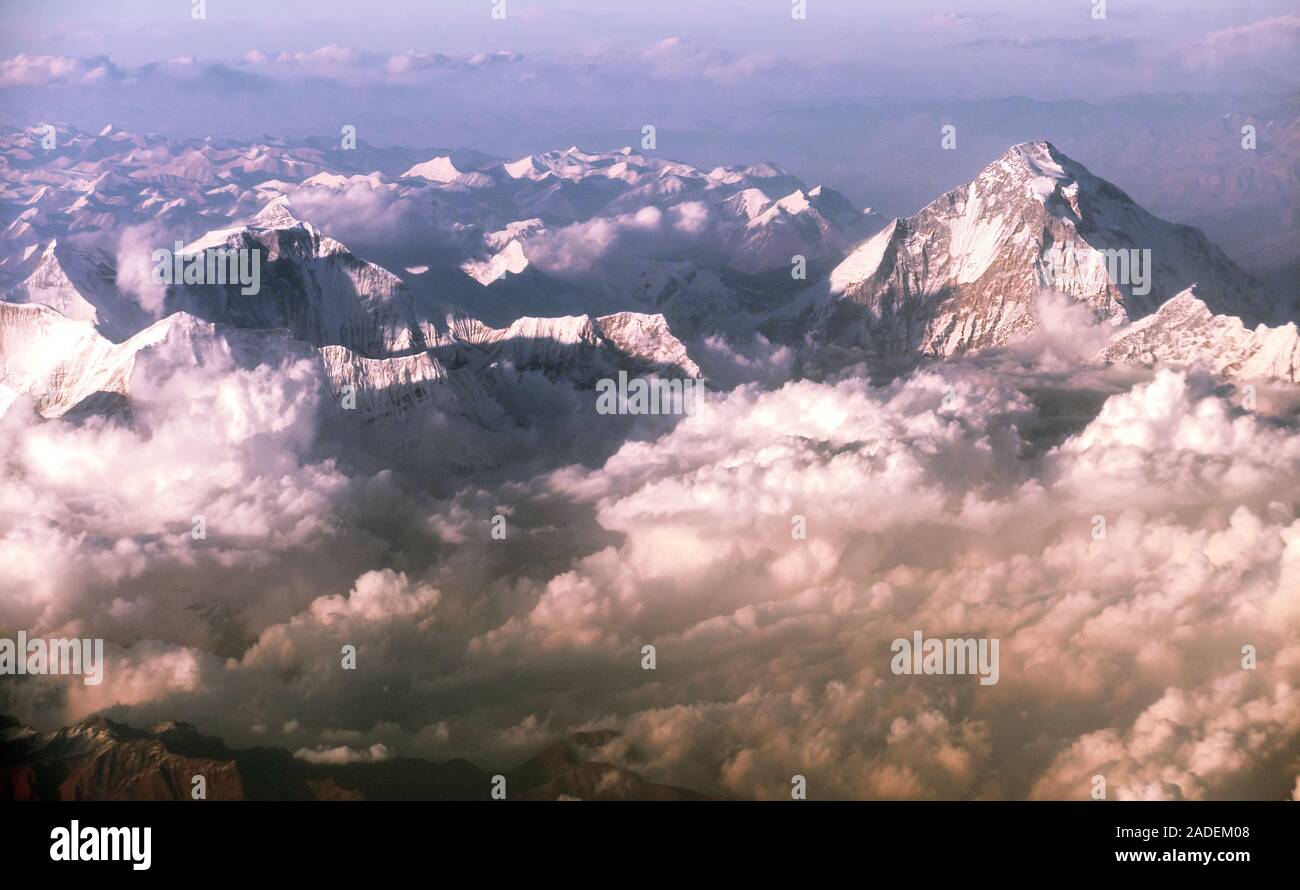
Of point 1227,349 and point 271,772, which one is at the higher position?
point 1227,349

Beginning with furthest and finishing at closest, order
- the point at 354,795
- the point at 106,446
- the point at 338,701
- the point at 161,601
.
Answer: the point at 106,446 → the point at 161,601 → the point at 338,701 → the point at 354,795

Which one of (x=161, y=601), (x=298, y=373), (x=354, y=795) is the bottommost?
(x=354, y=795)

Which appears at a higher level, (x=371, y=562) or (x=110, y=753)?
(x=371, y=562)

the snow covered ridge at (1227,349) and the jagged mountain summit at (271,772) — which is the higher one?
the snow covered ridge at (1227,349)

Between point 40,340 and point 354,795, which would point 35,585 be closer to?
point 354,795

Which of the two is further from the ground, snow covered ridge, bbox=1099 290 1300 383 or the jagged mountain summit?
snow covered ridge, bbox=1099 290 1300 383

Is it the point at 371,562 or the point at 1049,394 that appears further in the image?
the point at 1049,394

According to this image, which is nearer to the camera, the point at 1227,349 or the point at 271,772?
the point at 271,772

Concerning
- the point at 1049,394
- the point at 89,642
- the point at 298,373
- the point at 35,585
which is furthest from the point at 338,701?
the point at 1049,394

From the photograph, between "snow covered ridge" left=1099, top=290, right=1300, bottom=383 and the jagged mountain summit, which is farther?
"snow covered ridge" left=1099, top=290, right=1300, bottom=383

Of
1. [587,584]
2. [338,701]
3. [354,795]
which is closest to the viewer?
[354,795]

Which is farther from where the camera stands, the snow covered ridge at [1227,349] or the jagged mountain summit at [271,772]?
the snow covered ridge at [1227,349]
